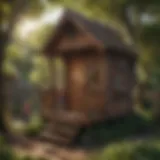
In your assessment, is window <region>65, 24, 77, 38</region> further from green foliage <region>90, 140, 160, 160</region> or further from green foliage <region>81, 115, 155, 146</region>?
green foliage <region>90, 140, 160, 160</region>

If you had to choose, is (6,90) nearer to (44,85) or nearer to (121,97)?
(44,85)

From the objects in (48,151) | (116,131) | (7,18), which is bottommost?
(48,151)

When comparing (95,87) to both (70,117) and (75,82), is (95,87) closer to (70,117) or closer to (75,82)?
(75,82)

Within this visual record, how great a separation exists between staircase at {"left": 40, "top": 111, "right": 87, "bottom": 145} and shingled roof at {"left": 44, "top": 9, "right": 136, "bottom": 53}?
0.83 meters

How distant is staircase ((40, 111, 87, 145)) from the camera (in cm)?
335

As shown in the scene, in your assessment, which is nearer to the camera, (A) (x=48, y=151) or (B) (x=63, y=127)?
(A) (x=48, y=151)

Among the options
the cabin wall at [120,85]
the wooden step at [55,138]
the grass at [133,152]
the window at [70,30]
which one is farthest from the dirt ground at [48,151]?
the window at [70,30]

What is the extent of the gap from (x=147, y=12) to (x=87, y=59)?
3.34ft

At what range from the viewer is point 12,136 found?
3080 mm

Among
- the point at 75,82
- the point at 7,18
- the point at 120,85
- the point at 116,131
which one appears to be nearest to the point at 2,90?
the point at 7,18

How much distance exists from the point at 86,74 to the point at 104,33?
22.0 inches

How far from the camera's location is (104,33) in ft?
12.0

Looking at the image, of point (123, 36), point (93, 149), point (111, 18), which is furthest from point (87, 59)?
point (93, 149)

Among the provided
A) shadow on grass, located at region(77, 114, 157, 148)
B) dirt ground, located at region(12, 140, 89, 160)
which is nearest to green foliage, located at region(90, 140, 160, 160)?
dirt ground, located at region(12, 140, 89, 160)
